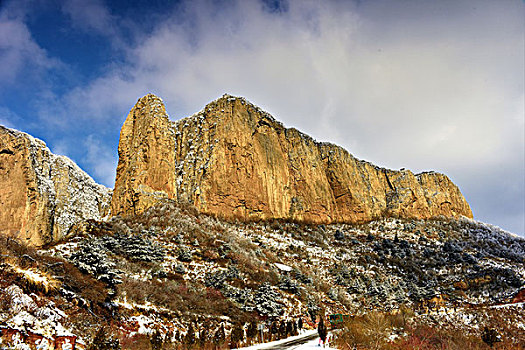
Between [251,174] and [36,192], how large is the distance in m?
37.7

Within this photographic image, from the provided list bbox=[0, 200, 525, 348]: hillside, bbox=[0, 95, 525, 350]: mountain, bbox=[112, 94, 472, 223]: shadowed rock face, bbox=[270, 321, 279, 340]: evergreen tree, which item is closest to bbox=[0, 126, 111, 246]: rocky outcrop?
bbox=[0, 95, 525, 350]: mountain

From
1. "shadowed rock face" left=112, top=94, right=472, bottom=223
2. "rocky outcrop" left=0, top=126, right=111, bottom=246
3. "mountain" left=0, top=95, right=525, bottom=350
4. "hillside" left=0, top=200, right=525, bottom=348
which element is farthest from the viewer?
"rocky outcrop" left=0, top=126, right=111, bottom=246

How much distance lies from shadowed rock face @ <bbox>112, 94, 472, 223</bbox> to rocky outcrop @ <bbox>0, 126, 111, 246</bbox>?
51.6 feet

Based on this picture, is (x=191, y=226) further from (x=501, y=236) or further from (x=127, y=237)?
(x=501, y=236)

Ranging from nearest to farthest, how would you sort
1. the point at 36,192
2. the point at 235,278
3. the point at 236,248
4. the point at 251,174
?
the point at 235,278 < the point at 236,248 < the point at 36,192 < the point at 251,174

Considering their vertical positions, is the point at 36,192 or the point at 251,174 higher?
the point at 251,174

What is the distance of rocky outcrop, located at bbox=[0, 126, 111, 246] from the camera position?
49.6m

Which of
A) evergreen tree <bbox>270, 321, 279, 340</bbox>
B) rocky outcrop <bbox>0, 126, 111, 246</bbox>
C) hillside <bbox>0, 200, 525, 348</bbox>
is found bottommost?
evergreen tree <bbox>270, 321, 279, 340</bbox>

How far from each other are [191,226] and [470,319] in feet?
93.9

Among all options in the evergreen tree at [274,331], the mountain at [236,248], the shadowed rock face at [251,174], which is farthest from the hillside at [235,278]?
the shadowed rock face at [251,174]

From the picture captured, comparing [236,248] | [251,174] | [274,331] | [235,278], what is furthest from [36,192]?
[274,331]

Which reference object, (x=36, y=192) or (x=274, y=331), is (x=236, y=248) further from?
(x=36, y=192)

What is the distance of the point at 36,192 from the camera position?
52.9 m

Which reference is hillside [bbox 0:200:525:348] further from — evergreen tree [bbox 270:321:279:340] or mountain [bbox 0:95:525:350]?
evergreen tree [bbox 270:321:279:340]
